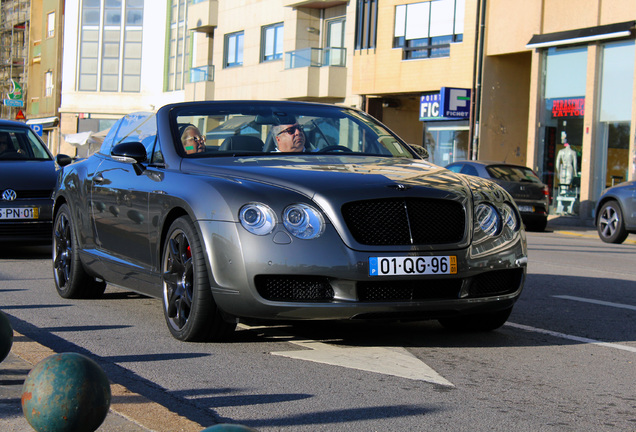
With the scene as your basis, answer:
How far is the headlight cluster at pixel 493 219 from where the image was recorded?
5.85 m

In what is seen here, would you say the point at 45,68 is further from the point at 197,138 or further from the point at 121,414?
the point at 121,414

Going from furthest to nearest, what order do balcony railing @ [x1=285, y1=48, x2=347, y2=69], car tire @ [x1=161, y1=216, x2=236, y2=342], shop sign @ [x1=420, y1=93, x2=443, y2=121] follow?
balcony railing @ [x1=285, y1=48, x2=347, y2=69]
shop sign @ [x1=420, y1=93, x2=443, y2=121]
car tire @ [x1=161, y1=216, x2=236, y2=342]

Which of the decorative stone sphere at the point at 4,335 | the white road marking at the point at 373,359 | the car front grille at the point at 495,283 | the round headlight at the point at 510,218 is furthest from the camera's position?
the round headlight at the point at 510,218

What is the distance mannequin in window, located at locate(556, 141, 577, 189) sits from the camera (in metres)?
28.0

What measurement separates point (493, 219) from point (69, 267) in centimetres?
377

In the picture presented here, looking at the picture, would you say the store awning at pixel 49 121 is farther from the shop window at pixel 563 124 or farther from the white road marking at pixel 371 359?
the white road marking at pixel 371 359

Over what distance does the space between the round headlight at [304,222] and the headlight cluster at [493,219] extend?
0.97m

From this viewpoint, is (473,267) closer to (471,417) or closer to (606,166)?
(471,417)

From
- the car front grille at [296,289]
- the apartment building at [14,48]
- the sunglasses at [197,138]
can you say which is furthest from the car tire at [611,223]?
the apartment building at [14,48]

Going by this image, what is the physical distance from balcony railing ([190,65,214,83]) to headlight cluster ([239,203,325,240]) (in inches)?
1574

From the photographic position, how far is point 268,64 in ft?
135

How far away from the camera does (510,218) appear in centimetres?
608

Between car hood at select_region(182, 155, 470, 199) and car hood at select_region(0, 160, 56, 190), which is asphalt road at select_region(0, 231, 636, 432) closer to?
car hood at select_region(182, 155, 470, 199)

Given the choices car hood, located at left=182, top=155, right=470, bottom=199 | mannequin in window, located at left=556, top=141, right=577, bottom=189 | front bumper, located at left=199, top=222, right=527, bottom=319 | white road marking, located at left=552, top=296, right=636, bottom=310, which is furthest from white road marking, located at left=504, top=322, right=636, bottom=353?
mannequin in window, located at left=556, top=141, right=577, bottom=189
